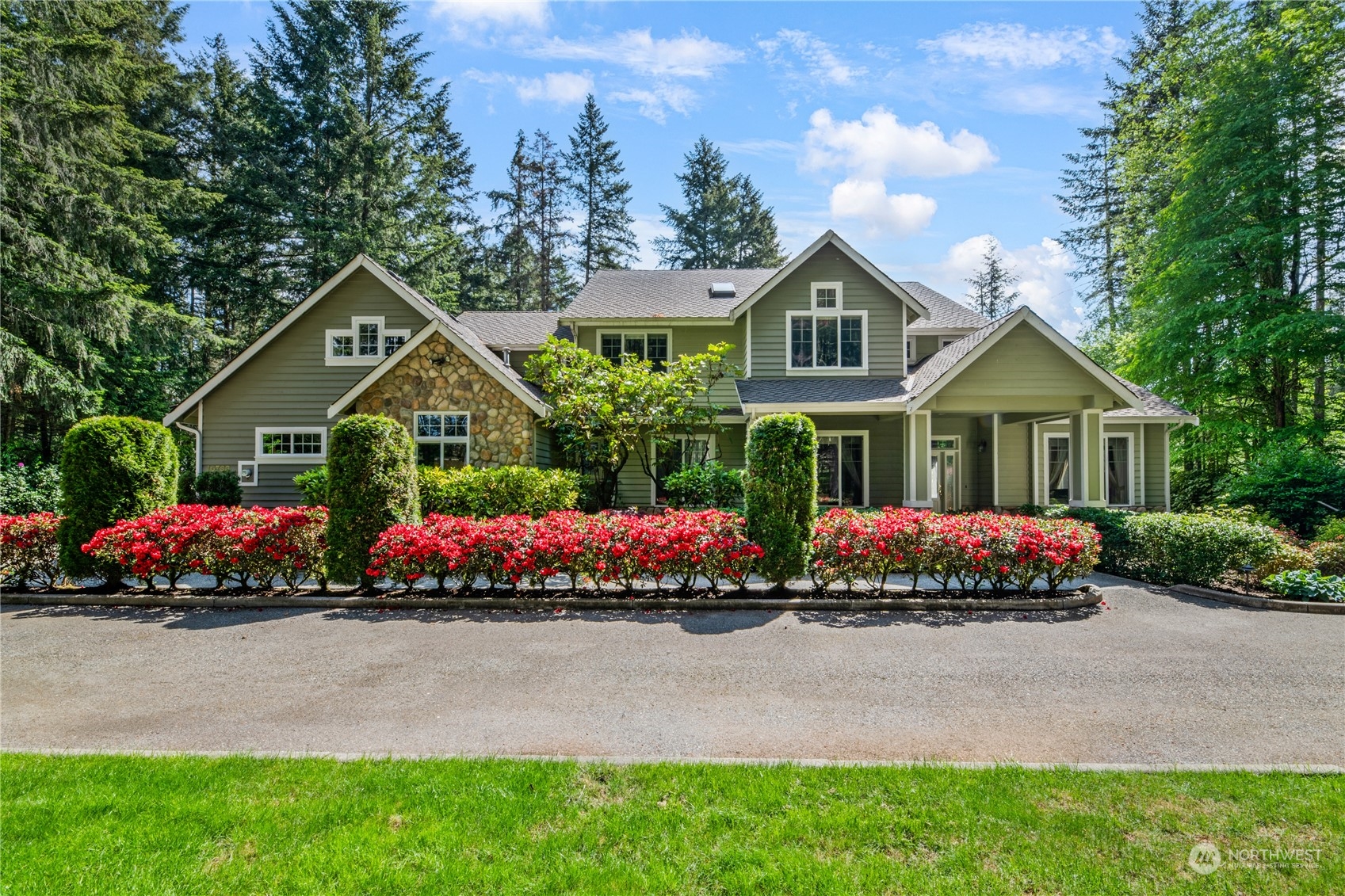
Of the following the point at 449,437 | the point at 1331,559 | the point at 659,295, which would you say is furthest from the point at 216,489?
the point at 1331,559

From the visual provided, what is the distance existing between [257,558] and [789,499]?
7300 mm

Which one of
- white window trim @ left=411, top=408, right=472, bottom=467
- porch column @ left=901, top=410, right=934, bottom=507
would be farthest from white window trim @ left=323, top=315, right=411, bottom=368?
porch column @ left=901, top=410, right=934, bottom=507

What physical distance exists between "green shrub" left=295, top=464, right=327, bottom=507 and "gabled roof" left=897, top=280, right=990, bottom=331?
15.0 metres

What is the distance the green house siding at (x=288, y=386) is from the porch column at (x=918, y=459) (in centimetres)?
1244

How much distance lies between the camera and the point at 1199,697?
4.80m

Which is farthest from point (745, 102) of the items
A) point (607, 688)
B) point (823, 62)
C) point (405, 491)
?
point (607, 688)

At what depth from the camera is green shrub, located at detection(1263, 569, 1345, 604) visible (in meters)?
8.04

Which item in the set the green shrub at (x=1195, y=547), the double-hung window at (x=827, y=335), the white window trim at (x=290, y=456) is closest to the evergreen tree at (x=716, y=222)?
the double-hung window at (x=827, y=335)

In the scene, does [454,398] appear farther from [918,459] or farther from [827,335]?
[918,459]

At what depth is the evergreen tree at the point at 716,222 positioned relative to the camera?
36.4 m

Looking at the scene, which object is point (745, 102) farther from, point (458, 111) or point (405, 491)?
point (458, 111)

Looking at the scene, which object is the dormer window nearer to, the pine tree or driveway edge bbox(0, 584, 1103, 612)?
driveway edge bbox(0, 584, 1103, 612)

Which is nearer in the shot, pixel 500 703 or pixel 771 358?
pixel 500 703

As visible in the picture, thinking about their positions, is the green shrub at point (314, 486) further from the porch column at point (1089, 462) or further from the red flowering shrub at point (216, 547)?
the porch column at point (1089, 462)
